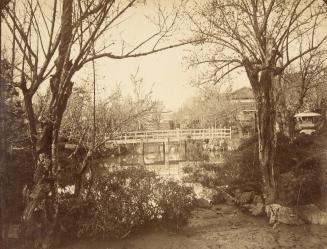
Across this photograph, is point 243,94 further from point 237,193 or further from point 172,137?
point 237,193

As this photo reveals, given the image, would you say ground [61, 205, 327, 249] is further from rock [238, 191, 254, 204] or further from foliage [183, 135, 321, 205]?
rock [238, 191, 254, 204]

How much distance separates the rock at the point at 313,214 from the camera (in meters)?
10.8

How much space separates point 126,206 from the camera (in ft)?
30.0

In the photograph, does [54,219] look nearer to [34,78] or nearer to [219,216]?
[34,78]

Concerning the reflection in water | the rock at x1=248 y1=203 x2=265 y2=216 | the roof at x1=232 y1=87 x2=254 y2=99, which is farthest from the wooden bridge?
the roof at x1=232 y1=87 x2=254 y2=99

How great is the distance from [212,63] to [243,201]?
16.8ft

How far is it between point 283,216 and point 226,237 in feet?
6.55

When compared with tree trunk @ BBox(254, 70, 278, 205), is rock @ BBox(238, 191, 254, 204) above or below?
below

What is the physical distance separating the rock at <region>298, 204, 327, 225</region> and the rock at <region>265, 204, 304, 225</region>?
227 mm

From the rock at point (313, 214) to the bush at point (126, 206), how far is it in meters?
3.63

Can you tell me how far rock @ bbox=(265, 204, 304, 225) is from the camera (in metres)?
10.7

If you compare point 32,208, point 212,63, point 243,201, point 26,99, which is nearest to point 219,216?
point 243,201

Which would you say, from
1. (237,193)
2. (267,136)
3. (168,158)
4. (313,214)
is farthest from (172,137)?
(313,214)

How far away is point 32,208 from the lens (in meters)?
7.04
